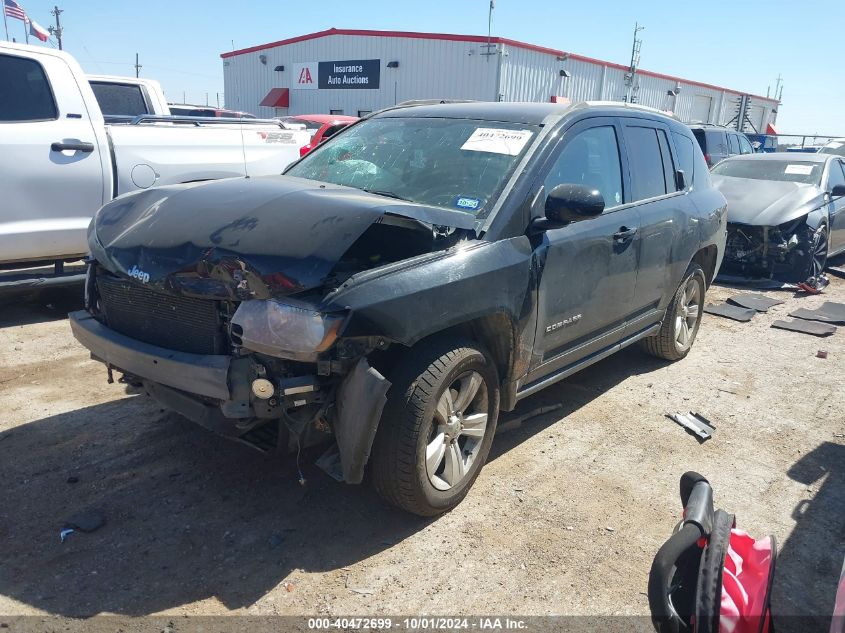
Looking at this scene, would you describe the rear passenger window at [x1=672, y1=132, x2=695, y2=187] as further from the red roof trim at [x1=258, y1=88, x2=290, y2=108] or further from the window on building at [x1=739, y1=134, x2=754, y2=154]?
the red roof trim at [x1=258, y1=88, x2=290, y2=108]

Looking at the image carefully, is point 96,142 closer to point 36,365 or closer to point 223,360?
point 36,365

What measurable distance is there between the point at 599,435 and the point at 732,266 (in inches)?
237

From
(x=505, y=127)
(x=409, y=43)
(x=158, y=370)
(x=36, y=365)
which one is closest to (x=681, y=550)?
(x=158, y=370)

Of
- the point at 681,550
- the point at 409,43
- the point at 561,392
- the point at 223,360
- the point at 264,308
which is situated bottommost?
the point at 561,392

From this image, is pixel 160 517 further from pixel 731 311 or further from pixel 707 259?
pixel 731 311

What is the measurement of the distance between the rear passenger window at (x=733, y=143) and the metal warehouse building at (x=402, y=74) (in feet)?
33.3

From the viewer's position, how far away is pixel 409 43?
91.0 feet

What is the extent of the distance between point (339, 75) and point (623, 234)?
28175 mm

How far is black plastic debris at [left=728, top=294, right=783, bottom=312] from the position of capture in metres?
7.89

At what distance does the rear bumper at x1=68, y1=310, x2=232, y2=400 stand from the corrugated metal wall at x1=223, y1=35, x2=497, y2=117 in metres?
24.7

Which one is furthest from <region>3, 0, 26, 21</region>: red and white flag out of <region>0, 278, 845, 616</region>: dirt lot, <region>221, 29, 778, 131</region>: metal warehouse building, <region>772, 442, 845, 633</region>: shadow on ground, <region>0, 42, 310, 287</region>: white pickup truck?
<region>772, 442, 845, 633</region>: shadow on ground

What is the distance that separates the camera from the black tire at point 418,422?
2914mm

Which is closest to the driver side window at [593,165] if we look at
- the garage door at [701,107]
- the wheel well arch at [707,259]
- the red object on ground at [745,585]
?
the wheel well arch at [707,259]

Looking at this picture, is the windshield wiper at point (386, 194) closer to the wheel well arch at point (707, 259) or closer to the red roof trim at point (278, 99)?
the wheel well arch at point (707, 259)
